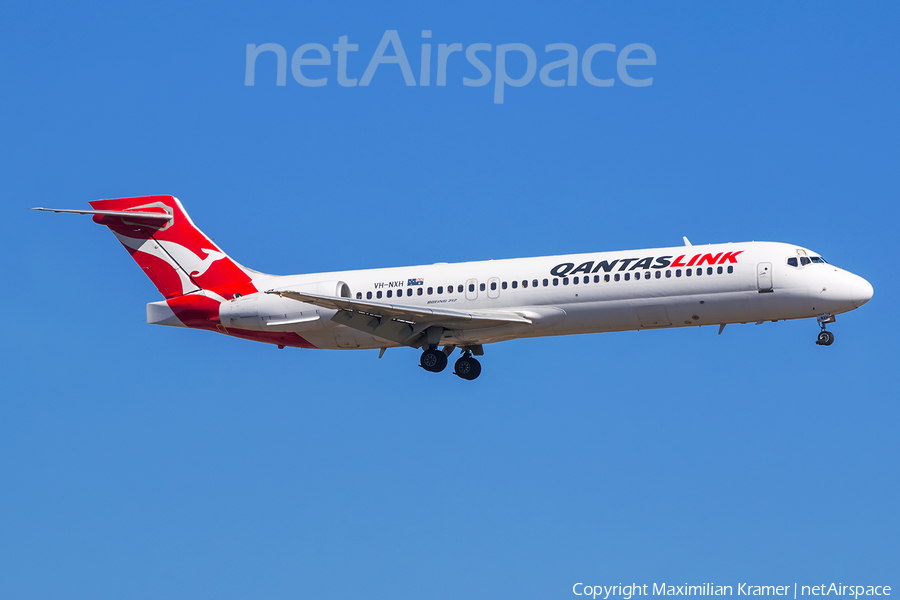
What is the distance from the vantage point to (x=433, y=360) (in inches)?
1395

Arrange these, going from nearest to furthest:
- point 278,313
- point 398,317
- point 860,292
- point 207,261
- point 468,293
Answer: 1. point 860,292
2. point 398,317
3. point 468,293
4. point 278,313
5. point 207,261

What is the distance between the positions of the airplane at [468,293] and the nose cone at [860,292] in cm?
4

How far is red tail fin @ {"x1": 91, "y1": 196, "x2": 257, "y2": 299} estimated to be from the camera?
126 ft

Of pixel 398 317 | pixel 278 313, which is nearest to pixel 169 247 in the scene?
pixel 278 313

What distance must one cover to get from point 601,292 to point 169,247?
14869 mm

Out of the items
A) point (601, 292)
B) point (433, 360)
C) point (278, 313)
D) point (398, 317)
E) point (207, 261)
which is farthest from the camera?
point (207, 261)

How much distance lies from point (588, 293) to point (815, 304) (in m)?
6.17

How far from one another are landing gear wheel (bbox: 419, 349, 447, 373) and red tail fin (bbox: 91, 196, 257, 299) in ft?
23.5

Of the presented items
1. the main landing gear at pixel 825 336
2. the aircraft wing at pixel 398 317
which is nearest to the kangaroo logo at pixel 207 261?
the aircraft wing at pixel 398 317

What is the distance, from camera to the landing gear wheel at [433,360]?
3544 centimetres

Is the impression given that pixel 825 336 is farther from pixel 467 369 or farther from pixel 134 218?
pixel 134 218

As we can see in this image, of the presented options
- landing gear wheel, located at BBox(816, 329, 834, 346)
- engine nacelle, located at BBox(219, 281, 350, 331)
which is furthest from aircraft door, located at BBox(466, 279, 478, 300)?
landing gear wheel, located at BBox(816, 329, 834, 346)

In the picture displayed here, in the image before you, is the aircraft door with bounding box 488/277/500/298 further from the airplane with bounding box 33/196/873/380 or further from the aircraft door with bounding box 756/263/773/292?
the aircraft door with bounding box 756/263/773/292

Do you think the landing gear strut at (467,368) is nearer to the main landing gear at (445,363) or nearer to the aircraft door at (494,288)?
the main landing gear at (445,363)
